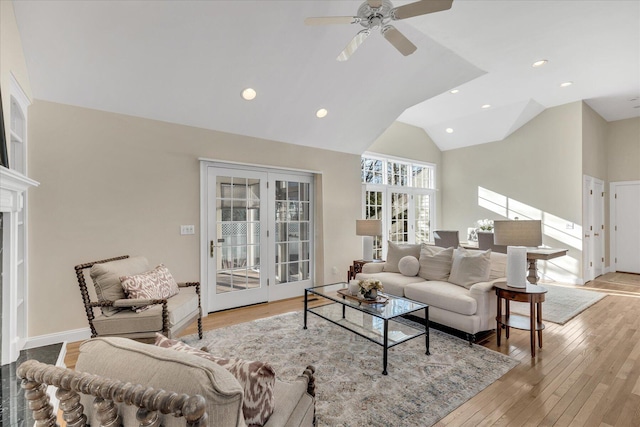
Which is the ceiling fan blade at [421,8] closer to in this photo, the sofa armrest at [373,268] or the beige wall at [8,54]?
the beige wall at [8,54]

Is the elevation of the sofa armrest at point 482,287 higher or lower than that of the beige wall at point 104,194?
lower

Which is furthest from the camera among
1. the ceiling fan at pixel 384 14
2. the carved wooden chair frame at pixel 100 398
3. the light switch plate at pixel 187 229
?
the light switch plate at pixel 187 229

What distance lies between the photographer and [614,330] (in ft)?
11.2

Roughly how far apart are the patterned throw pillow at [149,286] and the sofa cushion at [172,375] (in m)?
1.89

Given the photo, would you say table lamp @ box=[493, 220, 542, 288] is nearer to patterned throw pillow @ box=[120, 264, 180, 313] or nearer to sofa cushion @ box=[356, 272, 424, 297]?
sofa cushion @ box=[356, 272, 424, 297]

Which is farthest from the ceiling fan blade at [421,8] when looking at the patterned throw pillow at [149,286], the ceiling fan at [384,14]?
the patterned throw pillow at [149,286]

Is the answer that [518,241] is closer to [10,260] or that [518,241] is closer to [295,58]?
[295,58]

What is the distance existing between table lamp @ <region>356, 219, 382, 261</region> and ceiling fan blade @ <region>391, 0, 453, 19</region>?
303cm

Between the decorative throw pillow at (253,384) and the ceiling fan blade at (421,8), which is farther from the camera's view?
the ceiling fan blade at (421,8)

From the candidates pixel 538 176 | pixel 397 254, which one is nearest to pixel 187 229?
pixel 397 254

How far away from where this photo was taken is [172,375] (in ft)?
2.68

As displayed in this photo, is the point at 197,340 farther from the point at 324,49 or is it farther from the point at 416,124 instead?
the point at 416,124

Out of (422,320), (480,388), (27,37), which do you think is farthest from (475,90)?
(27,37)

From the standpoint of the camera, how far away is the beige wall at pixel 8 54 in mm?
2131
